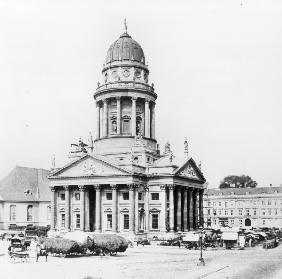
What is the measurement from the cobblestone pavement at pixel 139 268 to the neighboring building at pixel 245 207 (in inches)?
2710

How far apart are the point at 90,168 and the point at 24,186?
70.8 ft

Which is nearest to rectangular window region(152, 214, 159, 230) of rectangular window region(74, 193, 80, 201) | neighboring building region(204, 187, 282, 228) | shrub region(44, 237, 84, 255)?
rectangular window region(74, 193, 80, 201)

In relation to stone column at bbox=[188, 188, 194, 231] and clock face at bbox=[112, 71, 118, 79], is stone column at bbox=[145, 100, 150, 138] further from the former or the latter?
stone column at bbox=[188, 188, 194, 231]

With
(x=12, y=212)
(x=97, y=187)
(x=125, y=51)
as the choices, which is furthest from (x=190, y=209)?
(x=12, y=212)

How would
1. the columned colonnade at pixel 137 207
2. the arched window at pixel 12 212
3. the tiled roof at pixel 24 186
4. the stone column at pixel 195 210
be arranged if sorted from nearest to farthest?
the columned colonnade at pixel 137 207
the stone column at pixel 195 210
the arched window at pixel 12 212
the tiled roof at pixel 24 186

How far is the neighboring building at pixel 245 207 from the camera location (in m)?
108

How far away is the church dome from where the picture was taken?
73.9m

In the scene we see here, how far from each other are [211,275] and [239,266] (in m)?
5.70

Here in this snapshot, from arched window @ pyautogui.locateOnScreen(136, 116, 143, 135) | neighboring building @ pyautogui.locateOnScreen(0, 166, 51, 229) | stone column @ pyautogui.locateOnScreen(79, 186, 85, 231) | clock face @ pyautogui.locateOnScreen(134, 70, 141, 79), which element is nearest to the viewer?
stone column @ pyautogui.locateOnScreen(79, 186, 85, 231)

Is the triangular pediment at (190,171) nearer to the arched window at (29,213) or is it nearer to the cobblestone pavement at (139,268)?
the arched window at (29,213)

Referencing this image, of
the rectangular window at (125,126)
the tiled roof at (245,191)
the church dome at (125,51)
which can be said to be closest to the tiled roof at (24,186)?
the rectangular window at (125,126)

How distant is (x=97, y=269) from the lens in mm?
32406

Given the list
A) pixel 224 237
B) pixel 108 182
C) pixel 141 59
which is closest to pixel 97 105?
pixel 141 59

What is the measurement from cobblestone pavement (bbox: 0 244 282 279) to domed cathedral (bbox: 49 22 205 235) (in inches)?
965
